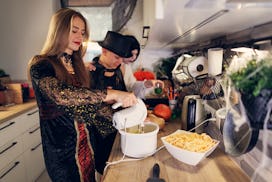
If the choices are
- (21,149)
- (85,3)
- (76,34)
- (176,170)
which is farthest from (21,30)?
(176,170)

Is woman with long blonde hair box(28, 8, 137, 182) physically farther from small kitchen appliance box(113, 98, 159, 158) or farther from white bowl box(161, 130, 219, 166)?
white bowl box(161, 130, 219, 166)

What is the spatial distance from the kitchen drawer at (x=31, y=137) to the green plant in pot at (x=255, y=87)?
2054 mm

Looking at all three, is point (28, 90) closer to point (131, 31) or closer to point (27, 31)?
point (27, 31)

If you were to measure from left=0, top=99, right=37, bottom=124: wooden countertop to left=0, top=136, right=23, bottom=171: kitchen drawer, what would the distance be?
8.3 inches

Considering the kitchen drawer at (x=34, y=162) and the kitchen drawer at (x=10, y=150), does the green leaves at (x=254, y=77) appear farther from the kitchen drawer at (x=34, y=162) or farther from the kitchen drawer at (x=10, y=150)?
the kitchen drawer at (x=34, y=162)

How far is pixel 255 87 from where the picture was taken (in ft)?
1.46

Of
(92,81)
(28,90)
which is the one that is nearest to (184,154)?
(92,81)

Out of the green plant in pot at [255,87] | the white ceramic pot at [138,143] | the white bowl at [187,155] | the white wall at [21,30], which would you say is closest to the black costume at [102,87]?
the white ceramic pot at [138,143]

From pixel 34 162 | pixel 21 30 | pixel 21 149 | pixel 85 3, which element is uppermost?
pixel 85 3

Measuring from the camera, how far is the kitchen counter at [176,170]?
835 millimetres

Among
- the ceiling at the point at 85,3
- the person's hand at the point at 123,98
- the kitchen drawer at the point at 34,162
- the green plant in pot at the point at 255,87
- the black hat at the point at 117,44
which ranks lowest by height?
the kitchen drawer at the point at 34,162

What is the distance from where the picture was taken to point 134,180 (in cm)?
82

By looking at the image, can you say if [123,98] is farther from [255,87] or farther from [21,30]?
[21,30]

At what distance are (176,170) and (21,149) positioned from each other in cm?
164
